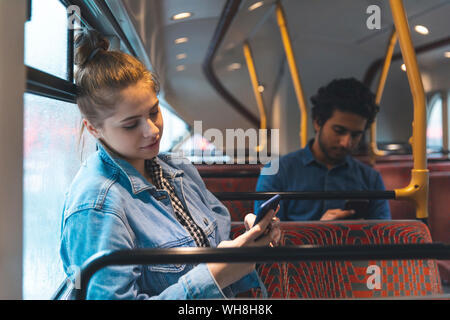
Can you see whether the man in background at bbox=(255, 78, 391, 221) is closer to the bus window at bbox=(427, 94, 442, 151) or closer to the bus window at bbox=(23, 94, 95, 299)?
the bus window at bbox=(23, 94, 95, 299)

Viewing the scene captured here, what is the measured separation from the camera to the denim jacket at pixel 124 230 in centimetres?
81

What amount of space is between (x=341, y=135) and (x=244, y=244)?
1.18 metres

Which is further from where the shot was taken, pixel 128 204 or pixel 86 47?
pixel 86 47

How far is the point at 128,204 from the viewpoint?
911 mm

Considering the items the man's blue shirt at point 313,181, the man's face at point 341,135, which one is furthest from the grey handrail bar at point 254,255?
the man's face at point 341,135

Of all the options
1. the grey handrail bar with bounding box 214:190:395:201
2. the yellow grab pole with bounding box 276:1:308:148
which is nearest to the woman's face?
the grey handrail bar with bounding box 214:190:395:201

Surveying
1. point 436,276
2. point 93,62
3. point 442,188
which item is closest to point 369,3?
point 442,188

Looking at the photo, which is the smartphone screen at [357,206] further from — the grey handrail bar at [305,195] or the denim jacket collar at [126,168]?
the denim jacket collar at [126,168]

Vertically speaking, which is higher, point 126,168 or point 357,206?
point 126,168

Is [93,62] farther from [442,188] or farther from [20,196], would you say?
[442,188]

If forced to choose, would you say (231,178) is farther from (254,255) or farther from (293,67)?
(254,255)

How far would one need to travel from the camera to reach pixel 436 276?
1.27 metres

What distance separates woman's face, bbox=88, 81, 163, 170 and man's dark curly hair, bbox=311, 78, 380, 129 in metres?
1.21

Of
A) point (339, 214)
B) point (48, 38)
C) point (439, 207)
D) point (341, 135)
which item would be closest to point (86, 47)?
point (48, 38)
